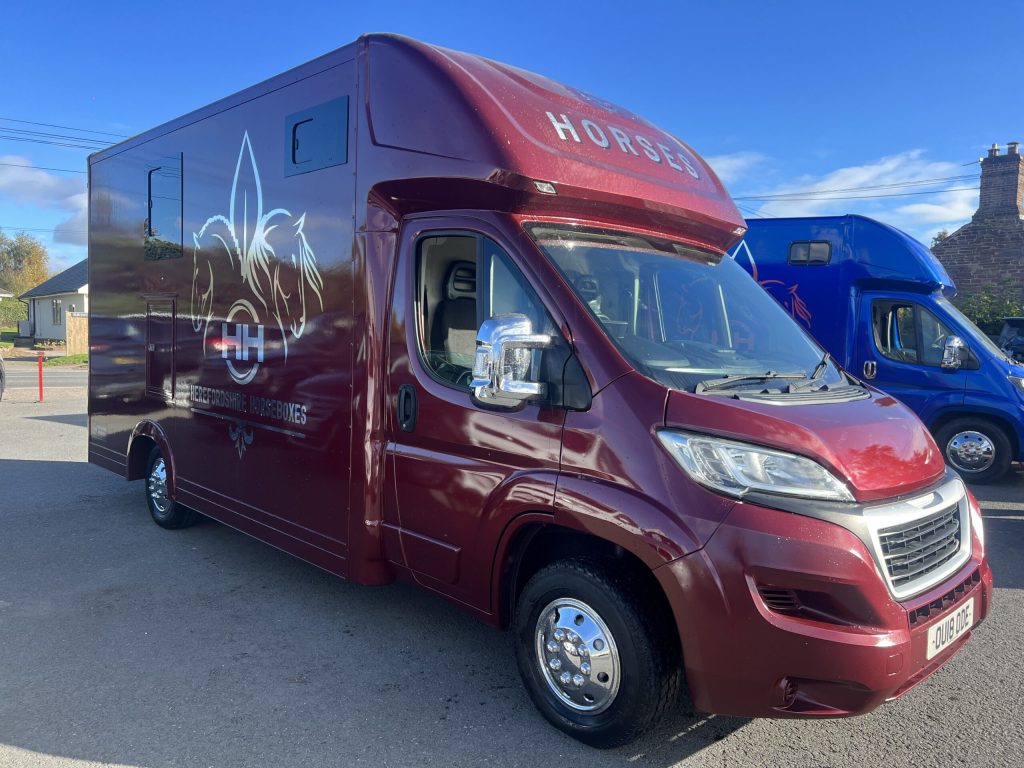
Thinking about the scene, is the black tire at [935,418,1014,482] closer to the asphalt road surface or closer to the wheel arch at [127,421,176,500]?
the asphalt road surface

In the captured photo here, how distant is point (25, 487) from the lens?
25.7 feet

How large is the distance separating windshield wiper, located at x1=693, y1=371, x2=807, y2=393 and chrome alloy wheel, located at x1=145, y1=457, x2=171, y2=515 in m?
4.83

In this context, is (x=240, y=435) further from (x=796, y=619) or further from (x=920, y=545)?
(x=920, y=545)

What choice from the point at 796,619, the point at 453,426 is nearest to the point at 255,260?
the point at 453,426

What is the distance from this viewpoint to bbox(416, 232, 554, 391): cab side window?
3.36 metres

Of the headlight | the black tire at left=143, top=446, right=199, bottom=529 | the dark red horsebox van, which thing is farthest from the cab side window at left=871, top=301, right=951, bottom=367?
the black tire at left=143, top=446, right=199, bottom=529

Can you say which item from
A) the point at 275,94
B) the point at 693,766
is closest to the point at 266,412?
the point at 275,94

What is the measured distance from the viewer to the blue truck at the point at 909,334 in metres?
8.21

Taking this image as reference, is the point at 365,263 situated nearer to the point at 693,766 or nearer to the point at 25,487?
the point at 693,766

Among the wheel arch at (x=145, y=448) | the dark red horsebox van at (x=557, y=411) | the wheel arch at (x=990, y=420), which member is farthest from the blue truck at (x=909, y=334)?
the wheel arch at (x=145, y=448)

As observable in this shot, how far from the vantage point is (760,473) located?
8.79 feet

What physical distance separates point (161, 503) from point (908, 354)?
784 cm

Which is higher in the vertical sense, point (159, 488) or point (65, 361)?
point (65, 361)

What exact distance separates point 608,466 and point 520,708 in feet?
4.42
